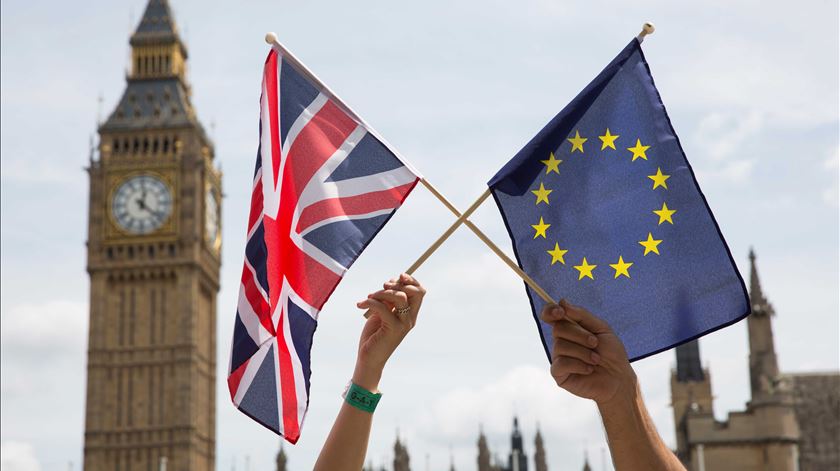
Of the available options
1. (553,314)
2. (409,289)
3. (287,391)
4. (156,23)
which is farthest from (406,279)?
(156,23)

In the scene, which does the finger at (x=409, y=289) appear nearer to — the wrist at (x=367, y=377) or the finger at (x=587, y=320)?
the wrist at (x=367, y=377)

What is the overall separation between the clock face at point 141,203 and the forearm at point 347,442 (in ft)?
203

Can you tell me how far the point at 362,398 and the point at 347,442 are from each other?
0.52 ft

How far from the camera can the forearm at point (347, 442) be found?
4.14 meters

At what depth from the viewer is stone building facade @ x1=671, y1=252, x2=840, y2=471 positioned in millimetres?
44875

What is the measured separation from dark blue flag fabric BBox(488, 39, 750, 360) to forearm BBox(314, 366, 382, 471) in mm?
1311

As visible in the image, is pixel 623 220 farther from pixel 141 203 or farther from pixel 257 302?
pixel 141 203

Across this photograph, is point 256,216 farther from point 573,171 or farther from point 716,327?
point 716,327

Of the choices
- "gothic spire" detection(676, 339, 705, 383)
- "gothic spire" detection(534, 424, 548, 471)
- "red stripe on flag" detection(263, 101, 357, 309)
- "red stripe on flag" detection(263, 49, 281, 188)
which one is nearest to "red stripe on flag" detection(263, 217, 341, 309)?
"red stripe on flag" detection(263, 101, 357, 309)

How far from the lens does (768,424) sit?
4500cm

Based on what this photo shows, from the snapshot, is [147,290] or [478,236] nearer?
[478,236]

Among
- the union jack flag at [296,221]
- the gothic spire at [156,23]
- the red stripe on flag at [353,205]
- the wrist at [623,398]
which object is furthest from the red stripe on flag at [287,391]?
the gothic spire at [156,23]

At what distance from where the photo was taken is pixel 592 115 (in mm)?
5801

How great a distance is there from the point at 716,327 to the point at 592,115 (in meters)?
1.18
